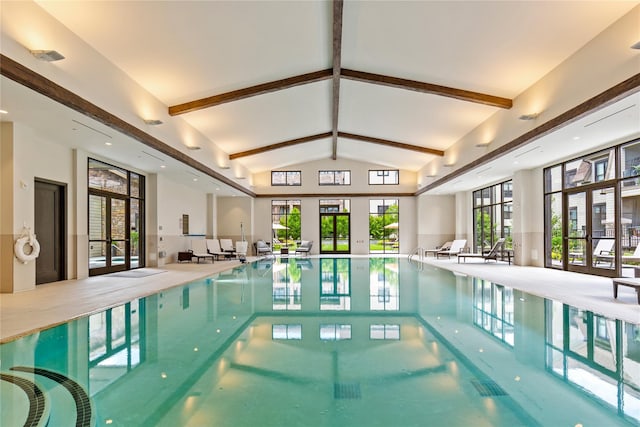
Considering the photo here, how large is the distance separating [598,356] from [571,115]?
4298 millimetres

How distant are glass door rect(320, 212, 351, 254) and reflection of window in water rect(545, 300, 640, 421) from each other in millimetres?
13299

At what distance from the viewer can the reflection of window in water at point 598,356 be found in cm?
271

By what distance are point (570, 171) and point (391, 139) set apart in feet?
18.4

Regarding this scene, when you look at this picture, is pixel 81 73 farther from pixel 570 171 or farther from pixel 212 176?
pixel 570 171

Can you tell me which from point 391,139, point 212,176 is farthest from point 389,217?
point 212,176

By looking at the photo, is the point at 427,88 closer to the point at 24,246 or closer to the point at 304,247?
the point at 24,246

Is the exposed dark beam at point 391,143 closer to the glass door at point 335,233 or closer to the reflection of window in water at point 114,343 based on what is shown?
the glass door at point 335,233

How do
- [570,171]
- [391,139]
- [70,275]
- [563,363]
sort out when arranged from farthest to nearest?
[391,139]
[570,171]
[70,275]
[563,363]

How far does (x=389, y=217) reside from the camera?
1819cm

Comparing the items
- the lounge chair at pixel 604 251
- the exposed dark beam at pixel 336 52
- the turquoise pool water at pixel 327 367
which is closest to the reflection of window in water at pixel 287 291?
the turquoise pool water at pixel 327 367

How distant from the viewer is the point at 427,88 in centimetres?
841

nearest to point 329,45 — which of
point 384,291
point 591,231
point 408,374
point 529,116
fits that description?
point 529,116

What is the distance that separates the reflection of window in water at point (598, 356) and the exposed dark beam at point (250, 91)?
6212 mm

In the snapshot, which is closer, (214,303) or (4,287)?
(214,303)
